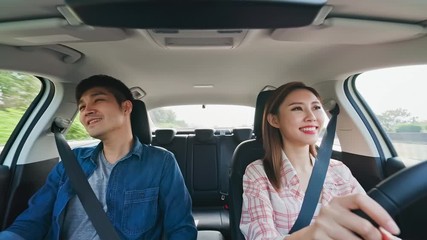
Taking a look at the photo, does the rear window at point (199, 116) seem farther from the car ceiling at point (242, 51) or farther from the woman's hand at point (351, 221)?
the woman's hand at point (351, 221)

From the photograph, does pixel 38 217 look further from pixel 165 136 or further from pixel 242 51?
pixel 165 136

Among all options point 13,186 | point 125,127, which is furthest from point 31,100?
point 125,127

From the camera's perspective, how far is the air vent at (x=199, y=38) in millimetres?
1707

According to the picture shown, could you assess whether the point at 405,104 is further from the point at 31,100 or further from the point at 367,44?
the point at 31,100

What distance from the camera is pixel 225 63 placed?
239 cm

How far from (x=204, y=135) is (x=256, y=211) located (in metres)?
2.34

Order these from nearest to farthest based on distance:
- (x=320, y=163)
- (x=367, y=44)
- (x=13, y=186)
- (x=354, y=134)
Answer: (x=320, y=163) → (x=367, y=44) → (x=13, y=186) → (x=354, y=134)

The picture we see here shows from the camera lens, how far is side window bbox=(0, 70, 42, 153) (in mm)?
1876

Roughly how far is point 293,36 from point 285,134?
54 cm

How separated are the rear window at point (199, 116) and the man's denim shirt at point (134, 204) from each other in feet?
7.21

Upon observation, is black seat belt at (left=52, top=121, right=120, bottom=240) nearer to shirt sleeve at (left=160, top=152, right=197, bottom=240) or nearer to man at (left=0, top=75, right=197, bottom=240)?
man at (left=0, top=75, right=197, bottom=240)

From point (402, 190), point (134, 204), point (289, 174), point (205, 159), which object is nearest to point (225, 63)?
point (289, 174)

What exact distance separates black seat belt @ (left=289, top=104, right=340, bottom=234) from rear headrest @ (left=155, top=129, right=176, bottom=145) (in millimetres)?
2264

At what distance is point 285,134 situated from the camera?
1546 mm
